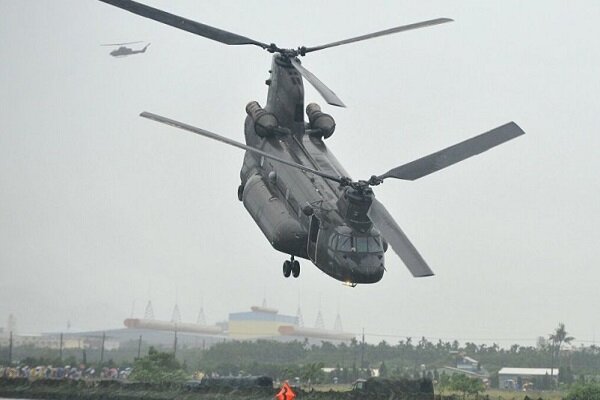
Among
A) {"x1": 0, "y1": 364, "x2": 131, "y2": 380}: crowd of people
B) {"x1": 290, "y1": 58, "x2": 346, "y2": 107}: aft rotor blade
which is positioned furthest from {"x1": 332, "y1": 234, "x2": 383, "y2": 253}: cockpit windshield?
{"x1": 0, "y1": 364, "x2": 131, "y2": 380}: crowd of people

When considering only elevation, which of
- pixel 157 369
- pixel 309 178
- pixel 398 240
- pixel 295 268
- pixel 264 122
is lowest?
pixel 157 369

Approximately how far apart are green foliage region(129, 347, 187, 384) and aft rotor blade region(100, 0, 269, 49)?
2933 cm

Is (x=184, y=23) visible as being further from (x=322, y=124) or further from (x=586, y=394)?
(x=586, y=394)

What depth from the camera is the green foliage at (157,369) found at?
7544 cm

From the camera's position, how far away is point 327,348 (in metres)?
100

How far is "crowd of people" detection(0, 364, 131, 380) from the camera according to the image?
78.6m

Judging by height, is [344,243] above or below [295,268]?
above

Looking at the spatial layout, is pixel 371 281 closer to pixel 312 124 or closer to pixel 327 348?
pixel 312 124

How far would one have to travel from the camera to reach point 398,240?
42.7 m

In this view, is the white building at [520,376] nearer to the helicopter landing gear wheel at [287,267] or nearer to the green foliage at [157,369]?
the green foliage at [157,369]

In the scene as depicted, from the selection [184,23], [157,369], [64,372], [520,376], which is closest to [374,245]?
[184,23]

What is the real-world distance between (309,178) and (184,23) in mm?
9866

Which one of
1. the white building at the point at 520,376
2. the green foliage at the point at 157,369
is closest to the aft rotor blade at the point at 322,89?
the green foliage at the point at 157,369

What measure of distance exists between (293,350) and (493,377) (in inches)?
714
